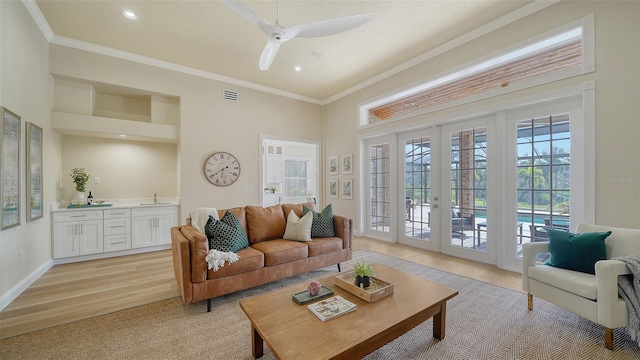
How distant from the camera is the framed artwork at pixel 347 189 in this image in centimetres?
587

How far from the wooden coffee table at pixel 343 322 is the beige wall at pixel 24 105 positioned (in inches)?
112

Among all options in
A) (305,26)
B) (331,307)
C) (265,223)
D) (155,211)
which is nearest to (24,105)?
(155,211)

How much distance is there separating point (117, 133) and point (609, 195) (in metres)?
6.64

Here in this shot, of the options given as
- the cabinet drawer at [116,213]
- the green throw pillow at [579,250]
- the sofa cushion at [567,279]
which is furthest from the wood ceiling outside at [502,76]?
the cabinet drawer at [116,213]

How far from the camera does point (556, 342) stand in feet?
6.38

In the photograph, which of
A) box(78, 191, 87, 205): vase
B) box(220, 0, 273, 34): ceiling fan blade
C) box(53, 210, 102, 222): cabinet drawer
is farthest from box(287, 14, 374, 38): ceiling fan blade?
box(78, 191, 87, 205): vase

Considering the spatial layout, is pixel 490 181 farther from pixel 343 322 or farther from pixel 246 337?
pixel 246 337

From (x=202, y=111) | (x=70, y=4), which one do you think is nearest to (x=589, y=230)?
(x=202, y=111)

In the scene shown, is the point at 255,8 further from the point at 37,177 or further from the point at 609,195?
the point at 609,195

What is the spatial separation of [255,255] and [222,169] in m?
2.87

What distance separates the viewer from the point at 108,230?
411 centimetres

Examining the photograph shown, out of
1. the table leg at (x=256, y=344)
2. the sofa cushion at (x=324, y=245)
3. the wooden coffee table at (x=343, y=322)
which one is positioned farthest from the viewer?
the sofa cushion at (x=324, y=245)

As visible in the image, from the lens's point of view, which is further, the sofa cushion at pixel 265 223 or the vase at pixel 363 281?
the sofa cushion at pixel 265 223

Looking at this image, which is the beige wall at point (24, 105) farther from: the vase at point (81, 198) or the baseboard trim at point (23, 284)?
the vase at point (81, 198)
